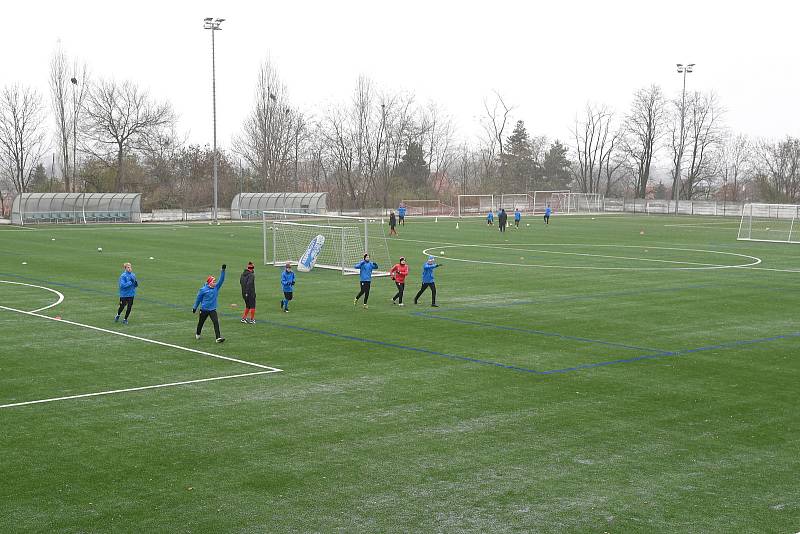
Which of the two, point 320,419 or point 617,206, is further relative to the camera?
point 617,206

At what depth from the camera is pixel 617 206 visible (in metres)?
114

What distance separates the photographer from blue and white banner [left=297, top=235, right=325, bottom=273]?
38500 millimetres

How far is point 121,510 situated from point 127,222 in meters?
73.2

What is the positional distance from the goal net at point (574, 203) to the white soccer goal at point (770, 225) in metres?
20.3

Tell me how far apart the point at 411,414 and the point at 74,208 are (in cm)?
6998

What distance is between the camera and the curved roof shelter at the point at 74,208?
248 ft

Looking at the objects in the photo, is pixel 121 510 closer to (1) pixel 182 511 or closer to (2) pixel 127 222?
(1) pixel 182 511

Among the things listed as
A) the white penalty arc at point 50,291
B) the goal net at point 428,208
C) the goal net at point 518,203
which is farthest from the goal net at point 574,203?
A: the white penalty arc at point 50,291

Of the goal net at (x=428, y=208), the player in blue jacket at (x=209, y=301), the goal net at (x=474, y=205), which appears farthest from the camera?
the goal net at (x=474, y=205)

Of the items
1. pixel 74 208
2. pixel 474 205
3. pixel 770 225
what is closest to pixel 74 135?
pixel 74 208

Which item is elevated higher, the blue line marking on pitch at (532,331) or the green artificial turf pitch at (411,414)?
the blue line marking on pitch at (532,331)

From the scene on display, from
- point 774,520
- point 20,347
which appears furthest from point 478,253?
point 774,520

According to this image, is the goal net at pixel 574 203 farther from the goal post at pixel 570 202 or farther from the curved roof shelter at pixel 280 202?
the curved roof shelter at pixel 280 202

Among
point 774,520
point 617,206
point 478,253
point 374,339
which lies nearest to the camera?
point 774,520
